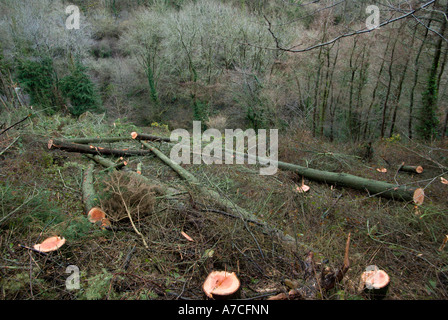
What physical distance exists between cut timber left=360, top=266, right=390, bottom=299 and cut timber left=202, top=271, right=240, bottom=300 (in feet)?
3.91

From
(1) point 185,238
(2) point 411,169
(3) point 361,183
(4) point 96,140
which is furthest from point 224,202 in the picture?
(2) point 411,169

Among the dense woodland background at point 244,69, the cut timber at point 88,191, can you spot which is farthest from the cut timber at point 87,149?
the dense woodland background at point 244,69

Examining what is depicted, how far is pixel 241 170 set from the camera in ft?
22.5

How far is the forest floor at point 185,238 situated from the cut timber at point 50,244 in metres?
0.09

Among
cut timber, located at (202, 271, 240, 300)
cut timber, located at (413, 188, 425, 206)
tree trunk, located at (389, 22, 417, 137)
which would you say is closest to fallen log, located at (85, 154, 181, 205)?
cut timber, located at (202, 271, 240, 300)

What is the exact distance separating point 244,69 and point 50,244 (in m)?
15.9

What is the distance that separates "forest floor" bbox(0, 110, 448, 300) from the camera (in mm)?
2432

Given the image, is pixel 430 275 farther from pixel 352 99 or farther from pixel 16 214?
pixel 352 99

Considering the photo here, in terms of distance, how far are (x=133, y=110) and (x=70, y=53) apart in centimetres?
649

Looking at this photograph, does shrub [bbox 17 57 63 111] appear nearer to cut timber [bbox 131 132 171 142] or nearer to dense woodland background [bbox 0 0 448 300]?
dense woodland background [bbox 0 0 448 300]

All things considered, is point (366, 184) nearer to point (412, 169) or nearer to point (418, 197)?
point (418, 197)

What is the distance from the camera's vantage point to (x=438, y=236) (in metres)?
3.77

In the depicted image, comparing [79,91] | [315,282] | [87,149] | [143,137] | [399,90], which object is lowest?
[79,91]
